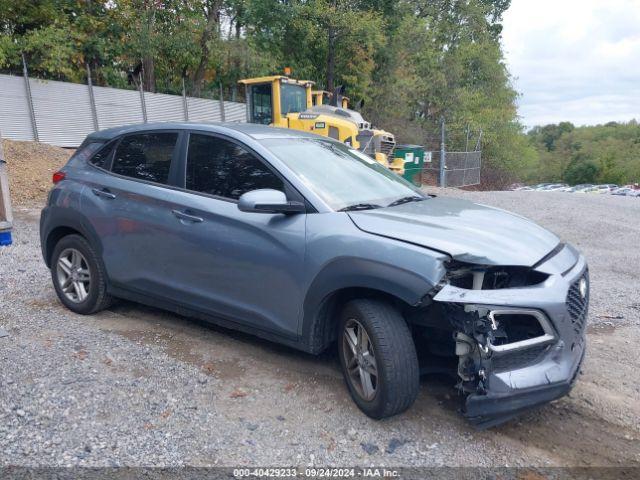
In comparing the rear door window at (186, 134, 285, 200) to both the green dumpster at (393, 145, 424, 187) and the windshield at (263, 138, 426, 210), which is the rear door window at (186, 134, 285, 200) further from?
the green dumpster at (393, 145, 424, 187)

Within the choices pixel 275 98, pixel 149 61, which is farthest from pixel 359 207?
pixel 149 61

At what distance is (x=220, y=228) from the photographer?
368cm

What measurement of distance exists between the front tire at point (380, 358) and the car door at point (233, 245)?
1.39ft

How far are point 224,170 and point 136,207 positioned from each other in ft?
2.80

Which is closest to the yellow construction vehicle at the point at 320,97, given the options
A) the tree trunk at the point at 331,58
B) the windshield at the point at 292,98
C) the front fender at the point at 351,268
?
the windshield at the point at 292,98

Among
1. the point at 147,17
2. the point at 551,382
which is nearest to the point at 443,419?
the point at 551,382

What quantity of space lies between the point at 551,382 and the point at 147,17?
1998 centimetres

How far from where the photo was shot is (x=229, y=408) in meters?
3.24

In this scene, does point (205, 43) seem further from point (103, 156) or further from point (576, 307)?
point (576, 307)

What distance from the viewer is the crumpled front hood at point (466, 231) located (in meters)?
2.88

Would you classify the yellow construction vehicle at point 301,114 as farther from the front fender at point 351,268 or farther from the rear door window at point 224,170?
the front fender at point 351,268

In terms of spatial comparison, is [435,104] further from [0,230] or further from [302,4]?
[0,230]

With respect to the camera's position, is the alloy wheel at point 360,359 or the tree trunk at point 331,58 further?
the tree trunk at point 331,58

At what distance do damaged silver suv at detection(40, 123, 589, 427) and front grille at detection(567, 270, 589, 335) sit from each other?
0.02m
